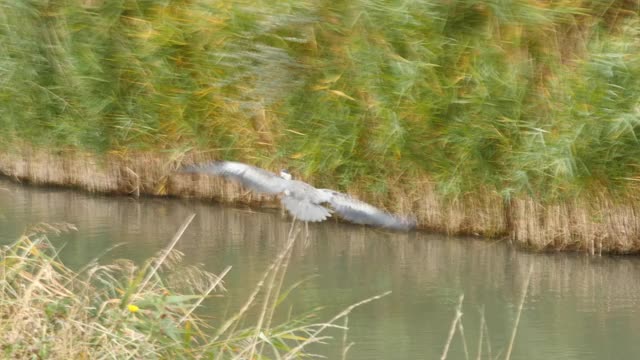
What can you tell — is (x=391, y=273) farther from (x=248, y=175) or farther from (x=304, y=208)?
(x=248, y=175)

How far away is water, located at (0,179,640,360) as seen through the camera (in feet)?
16.7

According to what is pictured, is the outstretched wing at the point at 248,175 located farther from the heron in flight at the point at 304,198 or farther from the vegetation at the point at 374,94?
the vegetation at the point at 374,94

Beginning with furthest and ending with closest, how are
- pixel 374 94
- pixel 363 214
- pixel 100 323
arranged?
pixel 374 94 < pixel 363 214 < pixel 100 323

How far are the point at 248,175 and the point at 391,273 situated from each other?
3.89 feet

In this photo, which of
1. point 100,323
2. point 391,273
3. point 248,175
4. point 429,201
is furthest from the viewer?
point 429,201

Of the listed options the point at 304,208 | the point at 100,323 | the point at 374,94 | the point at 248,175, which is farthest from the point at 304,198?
the point at 100,323

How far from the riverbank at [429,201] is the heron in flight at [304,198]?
1418mm

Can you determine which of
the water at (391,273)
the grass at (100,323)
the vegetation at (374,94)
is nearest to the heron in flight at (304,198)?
the water at (391,273)

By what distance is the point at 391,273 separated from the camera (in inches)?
249

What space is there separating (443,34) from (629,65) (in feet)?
3.98

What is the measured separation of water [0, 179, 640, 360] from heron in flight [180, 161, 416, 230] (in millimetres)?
441

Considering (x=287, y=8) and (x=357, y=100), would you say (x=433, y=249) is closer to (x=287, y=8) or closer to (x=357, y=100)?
(x=357, y=100)

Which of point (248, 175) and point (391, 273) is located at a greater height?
point (248, 175)

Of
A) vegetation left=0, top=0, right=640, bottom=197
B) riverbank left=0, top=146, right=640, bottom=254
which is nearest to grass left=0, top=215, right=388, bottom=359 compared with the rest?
vegetation left=0, top=0, right=640, bottom=197
